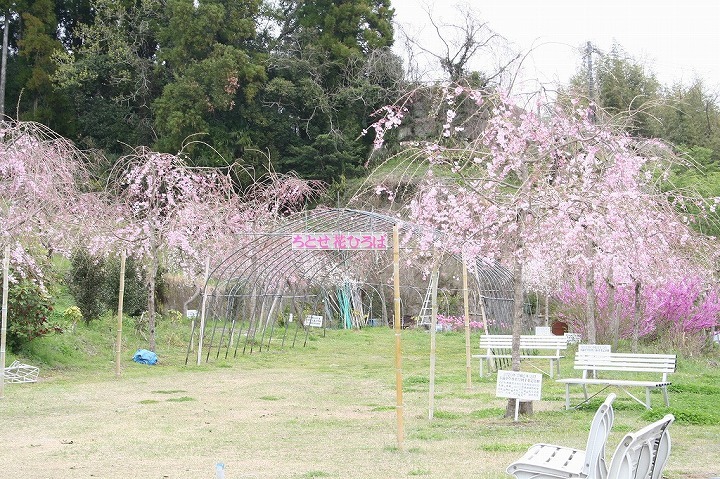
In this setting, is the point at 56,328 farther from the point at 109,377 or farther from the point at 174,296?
the point at 174,296

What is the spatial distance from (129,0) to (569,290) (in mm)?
22304

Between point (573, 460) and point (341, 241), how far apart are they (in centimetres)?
966

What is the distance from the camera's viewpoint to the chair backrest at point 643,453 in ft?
13.6

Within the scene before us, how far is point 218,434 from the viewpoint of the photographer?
8.94 meters

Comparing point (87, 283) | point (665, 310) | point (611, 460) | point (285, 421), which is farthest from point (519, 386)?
point (87, 283)

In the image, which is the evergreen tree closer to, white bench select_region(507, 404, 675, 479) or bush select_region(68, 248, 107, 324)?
bush select_region(68, 248, 107, 324)

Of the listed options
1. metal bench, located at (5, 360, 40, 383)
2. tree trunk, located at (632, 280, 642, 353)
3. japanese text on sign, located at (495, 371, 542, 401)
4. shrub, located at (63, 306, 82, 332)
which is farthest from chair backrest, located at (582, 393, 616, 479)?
shrub, located at (63, 306, 82, 332)

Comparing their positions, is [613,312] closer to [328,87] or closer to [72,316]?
[72,316]

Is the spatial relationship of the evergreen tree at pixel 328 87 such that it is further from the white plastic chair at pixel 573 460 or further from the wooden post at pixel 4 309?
the white plastic chair at pixel 573 460

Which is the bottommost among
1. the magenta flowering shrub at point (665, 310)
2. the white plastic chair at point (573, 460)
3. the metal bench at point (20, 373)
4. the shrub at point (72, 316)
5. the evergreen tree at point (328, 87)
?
the metal bench at point (20, 373)

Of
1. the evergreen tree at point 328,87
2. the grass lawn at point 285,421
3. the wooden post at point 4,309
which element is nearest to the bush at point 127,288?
the grass lawn at point 285,421

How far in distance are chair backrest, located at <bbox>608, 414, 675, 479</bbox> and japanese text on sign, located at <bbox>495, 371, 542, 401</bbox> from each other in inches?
167

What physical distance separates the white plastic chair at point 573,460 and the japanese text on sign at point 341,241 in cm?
834

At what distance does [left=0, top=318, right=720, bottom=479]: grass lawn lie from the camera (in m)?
7.14
